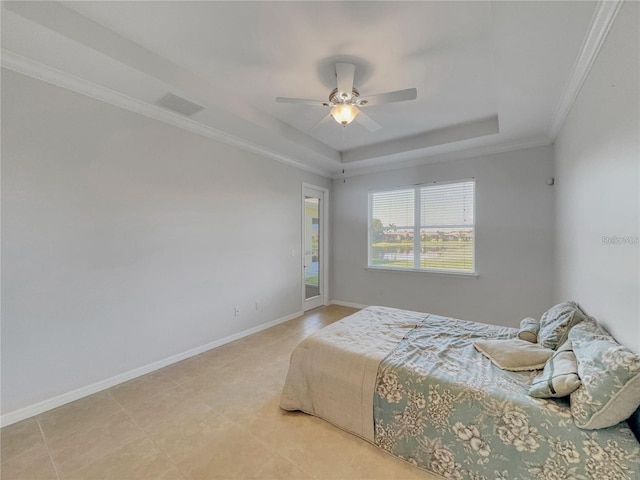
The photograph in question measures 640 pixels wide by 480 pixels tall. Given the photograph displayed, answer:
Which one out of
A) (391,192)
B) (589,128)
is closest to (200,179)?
(391,192)

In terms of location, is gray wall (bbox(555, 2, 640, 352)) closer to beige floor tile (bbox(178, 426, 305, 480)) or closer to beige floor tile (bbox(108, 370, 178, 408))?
beige floor tile (bbox(178, 426, 305, 480))

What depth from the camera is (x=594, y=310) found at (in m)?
1.97

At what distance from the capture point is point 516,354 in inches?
69.4

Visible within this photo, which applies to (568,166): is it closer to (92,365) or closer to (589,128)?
(589,128)

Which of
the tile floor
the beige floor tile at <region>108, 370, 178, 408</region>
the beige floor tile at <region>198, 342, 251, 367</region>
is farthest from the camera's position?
the beige floor tile at <region>198, 342, 251, 367</region>

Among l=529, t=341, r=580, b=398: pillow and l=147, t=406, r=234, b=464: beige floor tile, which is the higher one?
l=529, t=341, r=580, b=398: pillow

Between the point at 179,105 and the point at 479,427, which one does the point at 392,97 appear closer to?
the point at 179,105

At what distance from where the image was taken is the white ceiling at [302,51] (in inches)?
67.5

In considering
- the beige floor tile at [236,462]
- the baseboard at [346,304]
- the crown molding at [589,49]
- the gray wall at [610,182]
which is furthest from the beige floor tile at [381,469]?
the baseboard at [346,304]

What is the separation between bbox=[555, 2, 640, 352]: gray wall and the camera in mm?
1367

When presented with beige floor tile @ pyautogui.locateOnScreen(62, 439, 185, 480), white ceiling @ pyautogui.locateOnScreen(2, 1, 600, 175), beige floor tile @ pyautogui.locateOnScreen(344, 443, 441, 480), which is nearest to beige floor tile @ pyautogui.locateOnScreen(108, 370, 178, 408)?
beige floor tile @ pyautogui.locateOnScreen(62, 439, 185, 480)

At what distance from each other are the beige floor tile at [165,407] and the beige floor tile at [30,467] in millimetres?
473

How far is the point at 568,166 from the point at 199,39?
3586 mm

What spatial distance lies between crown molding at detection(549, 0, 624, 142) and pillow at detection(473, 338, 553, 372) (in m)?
2.01
